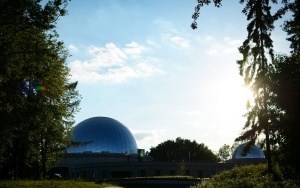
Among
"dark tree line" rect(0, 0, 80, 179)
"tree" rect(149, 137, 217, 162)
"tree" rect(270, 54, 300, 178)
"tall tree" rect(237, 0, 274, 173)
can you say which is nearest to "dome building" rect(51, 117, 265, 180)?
"tree" rect(149, 137, 217, 162)

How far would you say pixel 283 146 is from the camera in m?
29.2

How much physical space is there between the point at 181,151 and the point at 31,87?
10680 centimetres

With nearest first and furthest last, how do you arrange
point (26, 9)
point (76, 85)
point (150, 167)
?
point (26, 9) < point (76, 85) < point (150, 167)

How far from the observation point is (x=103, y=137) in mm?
92188

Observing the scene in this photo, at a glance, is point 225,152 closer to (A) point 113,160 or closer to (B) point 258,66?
(A) point 113,160

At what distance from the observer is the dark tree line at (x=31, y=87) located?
19281mm

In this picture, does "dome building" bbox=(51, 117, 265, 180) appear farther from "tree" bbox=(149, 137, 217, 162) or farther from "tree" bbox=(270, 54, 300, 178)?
"tree" bbox=(270, 54, 300, 178)

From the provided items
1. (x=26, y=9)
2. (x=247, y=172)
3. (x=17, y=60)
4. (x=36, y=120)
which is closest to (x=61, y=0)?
(x=26, y=9)

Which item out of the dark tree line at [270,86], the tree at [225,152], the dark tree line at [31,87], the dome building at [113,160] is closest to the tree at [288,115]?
the dark tree line at [270,86]

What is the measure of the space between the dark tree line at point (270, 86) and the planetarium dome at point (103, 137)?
206 ft

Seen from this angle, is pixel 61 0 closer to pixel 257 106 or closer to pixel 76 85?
pixel 257 106

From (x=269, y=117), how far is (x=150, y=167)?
6728 centimetres

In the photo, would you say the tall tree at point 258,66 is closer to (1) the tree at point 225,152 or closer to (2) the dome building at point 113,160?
(2) the dome building at point 113,160

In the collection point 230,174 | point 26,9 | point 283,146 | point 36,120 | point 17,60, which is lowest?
point 230,174
